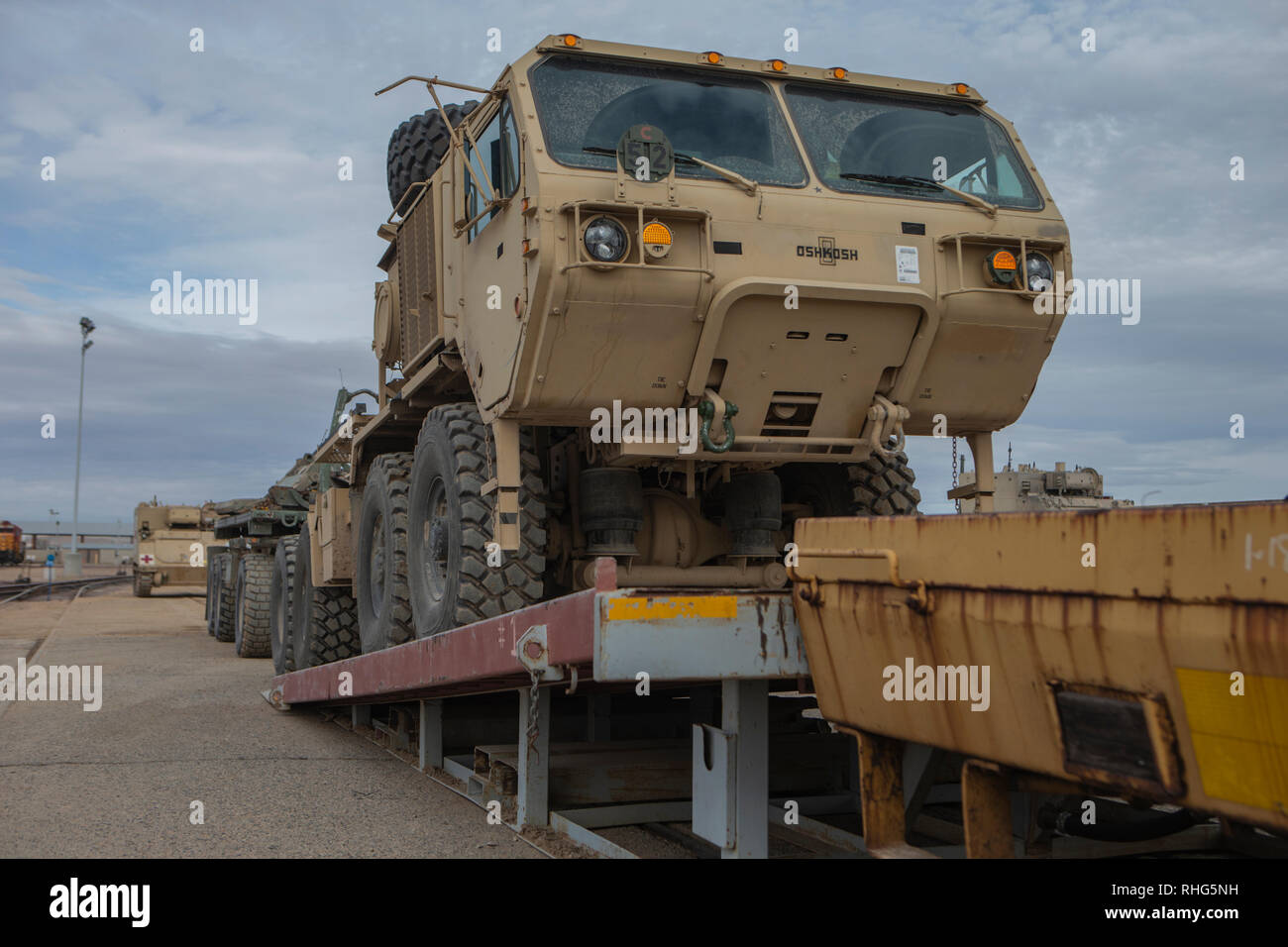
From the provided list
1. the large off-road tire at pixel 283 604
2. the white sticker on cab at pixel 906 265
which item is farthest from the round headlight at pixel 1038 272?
the large off-road tire at pixel 283 604

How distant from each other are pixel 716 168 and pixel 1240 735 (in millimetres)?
3479

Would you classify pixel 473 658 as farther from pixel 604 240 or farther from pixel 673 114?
pixel 673 114

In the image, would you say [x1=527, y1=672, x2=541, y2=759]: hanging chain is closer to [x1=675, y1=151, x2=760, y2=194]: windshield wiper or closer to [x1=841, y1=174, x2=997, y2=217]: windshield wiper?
[x1=675, y1=151, x2=760, y2=194]: windshield wiper

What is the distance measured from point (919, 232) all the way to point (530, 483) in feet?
6.58

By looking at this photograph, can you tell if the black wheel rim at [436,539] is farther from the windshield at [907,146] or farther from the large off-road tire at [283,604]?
the large off-road tire at [283,604]

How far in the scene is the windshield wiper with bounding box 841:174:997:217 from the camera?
543cm

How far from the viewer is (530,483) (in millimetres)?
5523

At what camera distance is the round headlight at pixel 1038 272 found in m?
5.32

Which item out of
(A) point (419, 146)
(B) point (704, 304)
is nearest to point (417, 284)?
(A) point (419, 146)

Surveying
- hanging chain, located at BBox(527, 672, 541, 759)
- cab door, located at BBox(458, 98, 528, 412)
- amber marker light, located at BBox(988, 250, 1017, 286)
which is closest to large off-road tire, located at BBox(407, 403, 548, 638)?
cab door, located at BBox(458, 98, 528, 412)

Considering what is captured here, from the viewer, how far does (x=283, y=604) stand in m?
10.9

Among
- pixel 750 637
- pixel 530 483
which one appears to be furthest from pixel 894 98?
pixel 750 637

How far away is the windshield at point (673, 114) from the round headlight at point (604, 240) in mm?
390
